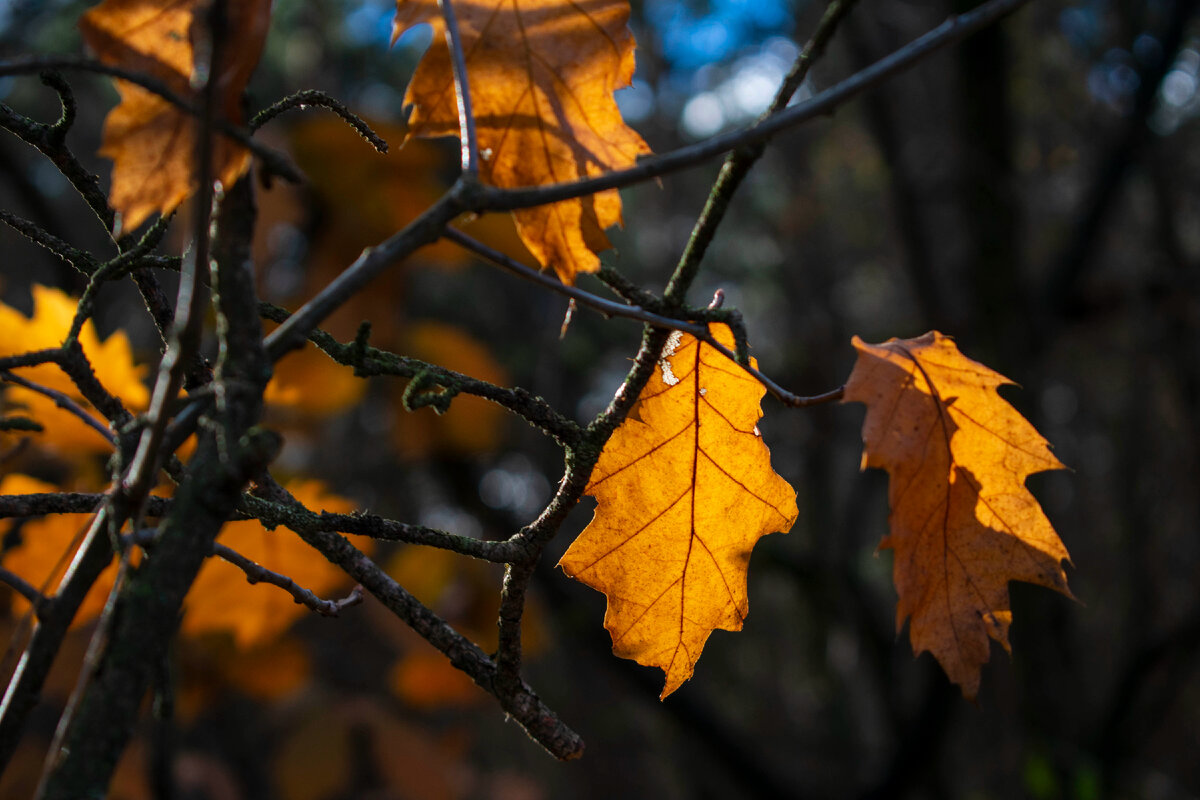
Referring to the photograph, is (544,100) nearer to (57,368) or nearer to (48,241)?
(48,241)

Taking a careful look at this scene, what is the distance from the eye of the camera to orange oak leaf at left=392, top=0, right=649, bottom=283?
19.3 inches

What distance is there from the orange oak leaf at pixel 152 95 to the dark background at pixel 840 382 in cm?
36

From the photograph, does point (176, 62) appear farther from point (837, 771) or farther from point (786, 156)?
point (786, 156)

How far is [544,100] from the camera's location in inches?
19.9

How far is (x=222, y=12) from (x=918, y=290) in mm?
3189

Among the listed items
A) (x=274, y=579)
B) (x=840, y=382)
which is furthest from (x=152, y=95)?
(x=840, y=382)

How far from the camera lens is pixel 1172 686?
3338 mm

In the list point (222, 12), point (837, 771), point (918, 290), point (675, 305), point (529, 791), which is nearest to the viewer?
point (222, 12)

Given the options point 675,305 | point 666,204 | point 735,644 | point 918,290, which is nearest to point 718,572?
point 675,305

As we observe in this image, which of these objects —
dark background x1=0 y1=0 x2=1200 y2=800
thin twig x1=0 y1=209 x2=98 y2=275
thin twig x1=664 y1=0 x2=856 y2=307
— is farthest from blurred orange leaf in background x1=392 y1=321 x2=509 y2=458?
thin twig x1=664 y1=0 x2=856 y2=307

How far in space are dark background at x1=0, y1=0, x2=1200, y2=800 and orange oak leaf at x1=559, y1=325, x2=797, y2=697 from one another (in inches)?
15.4

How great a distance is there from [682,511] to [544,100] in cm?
28

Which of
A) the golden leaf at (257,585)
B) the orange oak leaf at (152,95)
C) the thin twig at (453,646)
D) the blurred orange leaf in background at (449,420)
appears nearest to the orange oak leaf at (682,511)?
the thin twig at (453,646)

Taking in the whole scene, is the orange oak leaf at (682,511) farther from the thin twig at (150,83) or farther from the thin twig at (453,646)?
the thin twig at (150,83)
